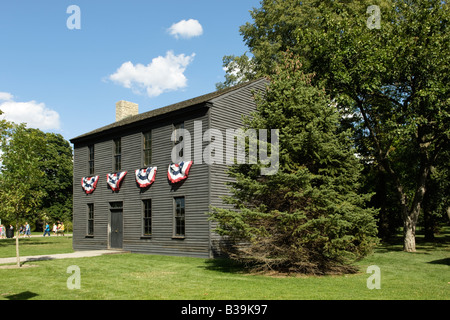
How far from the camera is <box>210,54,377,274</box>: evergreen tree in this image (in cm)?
1241

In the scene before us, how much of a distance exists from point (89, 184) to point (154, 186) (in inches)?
254

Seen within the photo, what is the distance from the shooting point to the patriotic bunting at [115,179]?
75.2 ft

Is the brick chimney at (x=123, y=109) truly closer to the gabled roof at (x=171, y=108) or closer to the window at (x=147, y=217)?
the gabled roof at (x=171, y=108)

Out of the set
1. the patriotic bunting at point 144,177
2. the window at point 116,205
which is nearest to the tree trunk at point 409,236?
the patriotic bunting at point 144,177

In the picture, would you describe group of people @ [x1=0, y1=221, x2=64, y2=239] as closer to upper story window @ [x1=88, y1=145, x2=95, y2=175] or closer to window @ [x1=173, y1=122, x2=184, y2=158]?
upper story window @ [x1=88, y1=145, x2=95, y2=175]

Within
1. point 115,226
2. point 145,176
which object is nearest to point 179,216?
point 145,176

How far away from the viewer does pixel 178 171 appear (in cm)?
1969

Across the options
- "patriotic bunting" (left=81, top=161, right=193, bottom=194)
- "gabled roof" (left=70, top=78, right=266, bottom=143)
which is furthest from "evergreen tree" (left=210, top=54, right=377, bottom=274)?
"gabled roof" (left=70, top=78, right=266, bottom=143)

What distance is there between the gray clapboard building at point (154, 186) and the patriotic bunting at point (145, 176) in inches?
9.6

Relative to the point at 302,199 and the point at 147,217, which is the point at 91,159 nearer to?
the point at 147,217

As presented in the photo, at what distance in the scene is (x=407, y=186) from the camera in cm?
3369
